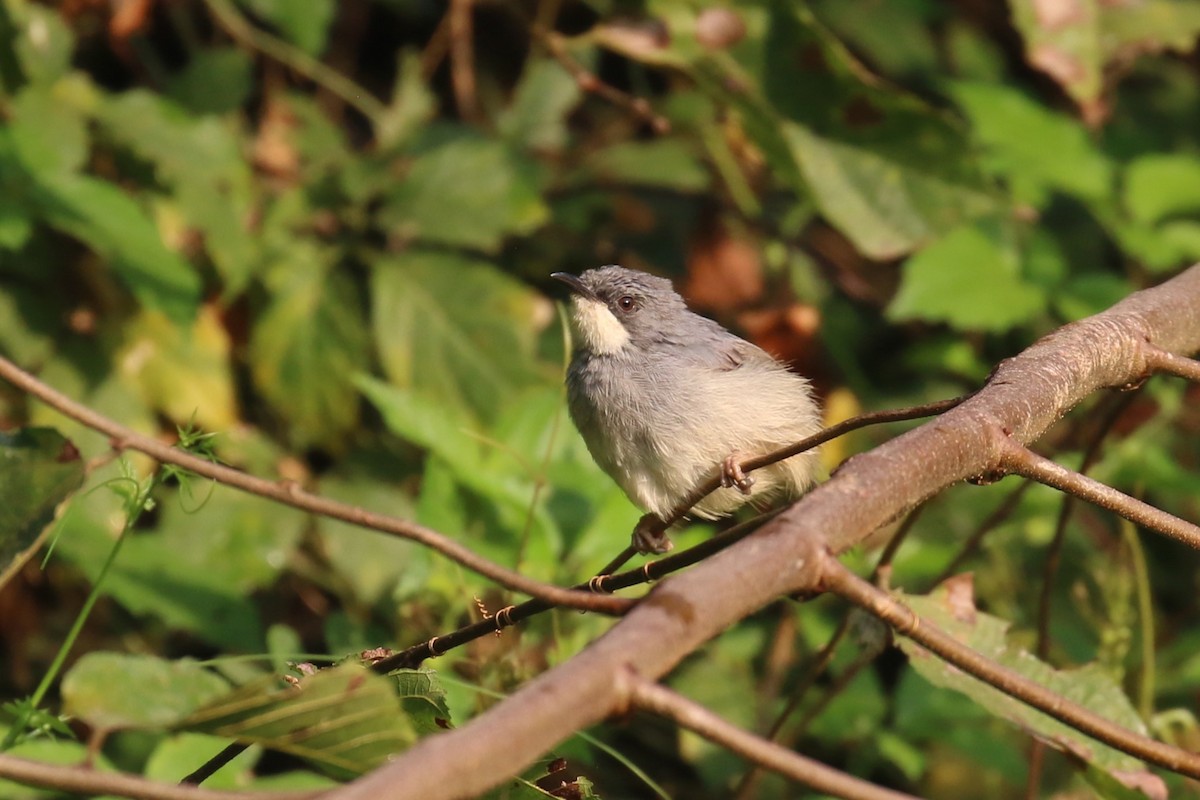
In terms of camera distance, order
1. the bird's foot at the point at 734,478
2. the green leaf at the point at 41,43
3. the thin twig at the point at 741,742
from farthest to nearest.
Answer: the green leaf at the point at 41,43, the bird's foot at the point at 734,478, the thin twig at the point at 741,742

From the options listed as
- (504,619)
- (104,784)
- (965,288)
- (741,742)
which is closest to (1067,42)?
(965,288)

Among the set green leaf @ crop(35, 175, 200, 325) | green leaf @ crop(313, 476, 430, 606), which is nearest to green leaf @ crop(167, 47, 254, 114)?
→ green leaf @ crop(35, 175, 200, 325)

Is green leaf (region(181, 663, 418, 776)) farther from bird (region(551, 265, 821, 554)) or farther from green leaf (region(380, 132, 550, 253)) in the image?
green leaf (region(380, 132, 550, 253))

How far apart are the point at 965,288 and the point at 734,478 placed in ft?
7.46

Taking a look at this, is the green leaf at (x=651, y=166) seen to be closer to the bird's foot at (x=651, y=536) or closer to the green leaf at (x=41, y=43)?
the green leaf at (x=41, y=43)

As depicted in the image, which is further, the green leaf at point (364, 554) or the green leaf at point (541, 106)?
the green leaf at point (541, 106)

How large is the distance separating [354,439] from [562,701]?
4.57 metres

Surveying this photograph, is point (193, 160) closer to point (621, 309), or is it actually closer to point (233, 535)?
point (233, 535)

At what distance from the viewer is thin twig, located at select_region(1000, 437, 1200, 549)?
7.25ft

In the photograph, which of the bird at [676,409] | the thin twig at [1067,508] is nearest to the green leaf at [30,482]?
the bird at [676,409]

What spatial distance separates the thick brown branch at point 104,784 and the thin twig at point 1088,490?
4.23 feet

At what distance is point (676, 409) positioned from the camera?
408 cm

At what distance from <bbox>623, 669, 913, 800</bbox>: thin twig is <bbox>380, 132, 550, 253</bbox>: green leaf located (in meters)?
4.22

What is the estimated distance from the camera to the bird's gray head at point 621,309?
4566 mm
